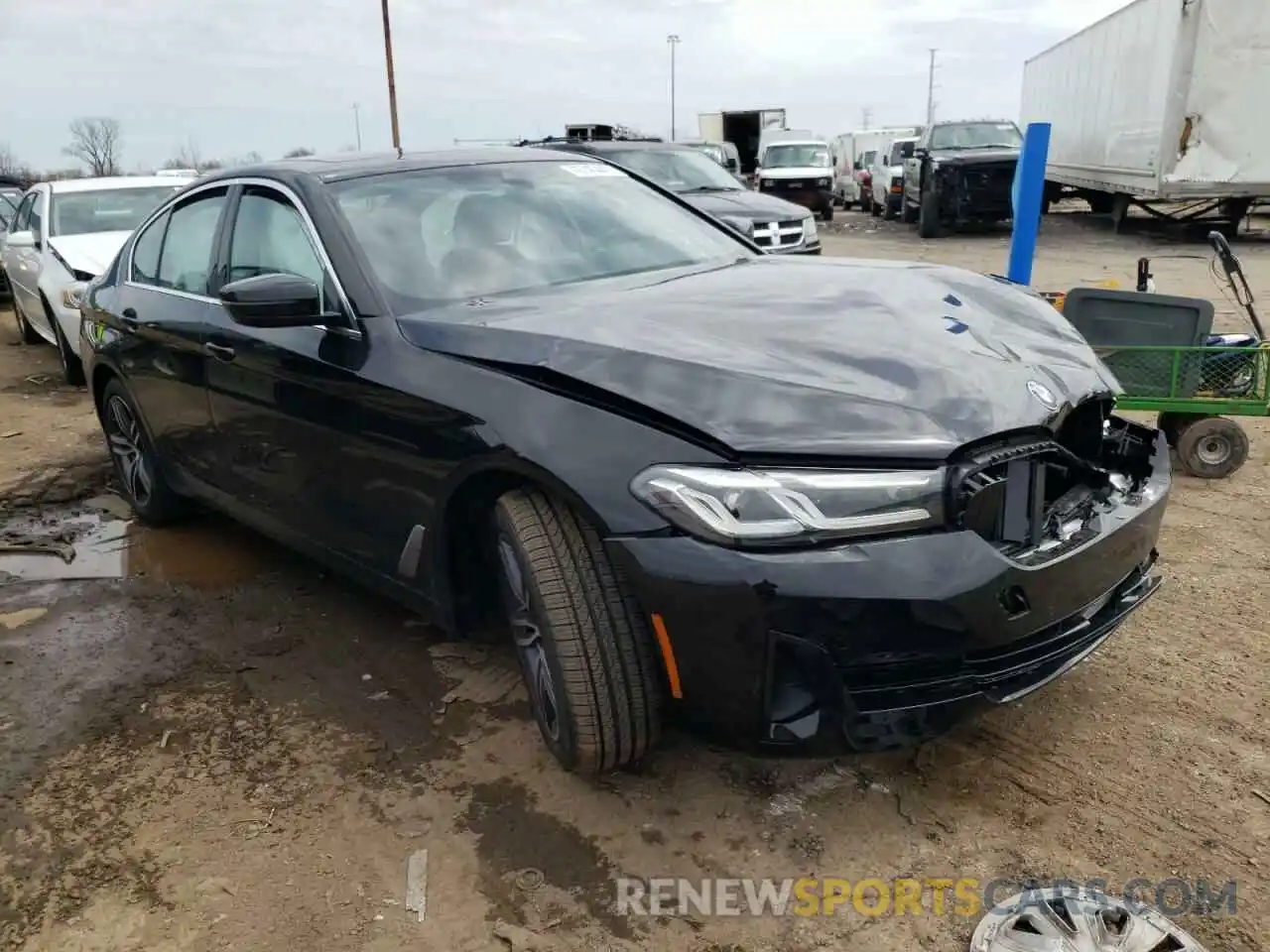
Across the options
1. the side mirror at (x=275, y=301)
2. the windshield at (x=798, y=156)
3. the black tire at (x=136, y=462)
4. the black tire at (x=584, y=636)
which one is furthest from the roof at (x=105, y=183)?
the windshield at (x=798, y=156)

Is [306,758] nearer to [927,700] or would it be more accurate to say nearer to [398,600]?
[398,600]

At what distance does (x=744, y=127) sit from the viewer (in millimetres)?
34781

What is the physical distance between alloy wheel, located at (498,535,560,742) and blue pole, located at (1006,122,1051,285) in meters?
5.26

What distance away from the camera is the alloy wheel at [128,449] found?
4.75 m

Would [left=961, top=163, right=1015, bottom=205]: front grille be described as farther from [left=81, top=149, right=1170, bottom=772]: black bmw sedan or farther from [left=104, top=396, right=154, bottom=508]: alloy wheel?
[left=104, top=396, right=154, bottom=508]: alloy wheel

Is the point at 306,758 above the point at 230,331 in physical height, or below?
below

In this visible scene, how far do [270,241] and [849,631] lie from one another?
96.3 inches

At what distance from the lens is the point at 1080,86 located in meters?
19.6

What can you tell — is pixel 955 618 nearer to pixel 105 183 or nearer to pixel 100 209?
pixel 100 209

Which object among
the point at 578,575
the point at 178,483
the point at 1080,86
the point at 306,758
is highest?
the point at 1080,86

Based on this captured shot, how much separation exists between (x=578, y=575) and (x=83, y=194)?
8899 millimetres

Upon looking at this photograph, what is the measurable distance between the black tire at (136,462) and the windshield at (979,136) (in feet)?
56.7

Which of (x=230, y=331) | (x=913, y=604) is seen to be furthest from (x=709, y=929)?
(x=230, y=331)

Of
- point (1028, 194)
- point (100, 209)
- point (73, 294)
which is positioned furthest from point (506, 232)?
point (100, 209)
